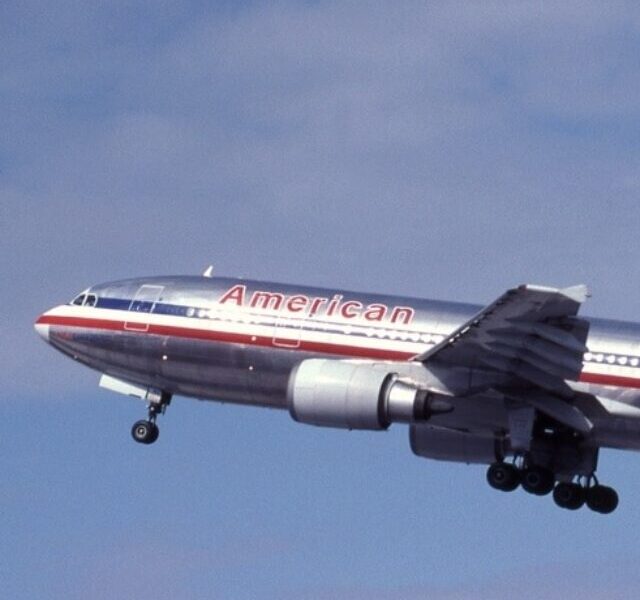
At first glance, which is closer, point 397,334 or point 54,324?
point 397,334

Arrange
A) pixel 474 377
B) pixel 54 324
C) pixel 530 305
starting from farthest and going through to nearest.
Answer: pixel 54 324 < pixel 474 377 < pixel 530 305

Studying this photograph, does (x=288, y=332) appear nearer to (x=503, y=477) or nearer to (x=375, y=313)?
(x=375, y=313)

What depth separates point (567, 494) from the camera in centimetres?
6306

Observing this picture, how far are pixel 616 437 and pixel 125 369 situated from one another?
15.5 metres

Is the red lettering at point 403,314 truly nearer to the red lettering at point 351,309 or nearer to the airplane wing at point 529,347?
the red lettering at point 351,309

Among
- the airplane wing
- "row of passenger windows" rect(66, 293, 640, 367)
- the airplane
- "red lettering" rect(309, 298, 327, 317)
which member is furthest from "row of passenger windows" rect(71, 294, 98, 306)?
the airplane wing

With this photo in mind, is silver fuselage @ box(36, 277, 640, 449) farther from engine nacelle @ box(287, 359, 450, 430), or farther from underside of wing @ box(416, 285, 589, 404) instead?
engine nacelle @ box(287, 359, 450, 430)

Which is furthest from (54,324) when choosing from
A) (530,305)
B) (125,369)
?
(530,305)

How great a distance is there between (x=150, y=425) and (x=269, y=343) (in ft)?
20.1

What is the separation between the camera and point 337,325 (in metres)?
61.5

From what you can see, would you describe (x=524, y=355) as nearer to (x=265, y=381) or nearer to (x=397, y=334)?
(x=397, y=334)

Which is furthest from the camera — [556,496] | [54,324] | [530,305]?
[54,324]

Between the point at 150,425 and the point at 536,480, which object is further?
the point at 150,425

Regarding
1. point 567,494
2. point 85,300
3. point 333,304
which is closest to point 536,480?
point 567,494
